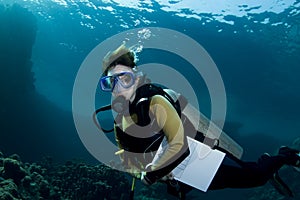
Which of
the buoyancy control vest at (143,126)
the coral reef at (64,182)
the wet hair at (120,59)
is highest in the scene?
the wet hair at (120,59)

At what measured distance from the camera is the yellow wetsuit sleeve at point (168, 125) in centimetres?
351

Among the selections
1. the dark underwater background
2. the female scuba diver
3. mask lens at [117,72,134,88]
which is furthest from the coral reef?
mask lens at [117,72,134,88]

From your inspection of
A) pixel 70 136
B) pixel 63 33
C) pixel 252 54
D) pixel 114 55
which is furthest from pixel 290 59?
pixel 70 136

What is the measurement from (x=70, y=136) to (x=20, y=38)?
2075 centimetres

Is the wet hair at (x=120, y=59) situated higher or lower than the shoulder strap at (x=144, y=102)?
higher

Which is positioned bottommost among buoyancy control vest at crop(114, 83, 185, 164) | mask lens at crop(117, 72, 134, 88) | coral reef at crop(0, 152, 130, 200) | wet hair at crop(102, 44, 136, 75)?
coral reef at crop(0, 152, 130, 200)

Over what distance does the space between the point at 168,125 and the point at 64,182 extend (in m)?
7.80

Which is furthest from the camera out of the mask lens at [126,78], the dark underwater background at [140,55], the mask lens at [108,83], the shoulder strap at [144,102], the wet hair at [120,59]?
the dark underwater background at [140,55]

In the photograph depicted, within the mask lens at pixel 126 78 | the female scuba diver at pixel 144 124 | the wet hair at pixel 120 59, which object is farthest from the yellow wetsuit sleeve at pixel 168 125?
the wet hair at pixel 120 59

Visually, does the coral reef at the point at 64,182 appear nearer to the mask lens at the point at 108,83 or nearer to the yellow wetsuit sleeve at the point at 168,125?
the mask lens at the point at 108,83

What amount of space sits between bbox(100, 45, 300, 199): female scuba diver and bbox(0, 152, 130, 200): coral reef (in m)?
4.12

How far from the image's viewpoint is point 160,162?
11.6 ft

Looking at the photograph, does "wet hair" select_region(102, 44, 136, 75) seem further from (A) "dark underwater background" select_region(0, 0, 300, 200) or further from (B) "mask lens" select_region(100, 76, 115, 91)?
(A) "dark underwater background" select_region(0, 0, 300, 200)

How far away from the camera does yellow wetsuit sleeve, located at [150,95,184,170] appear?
3514mm
